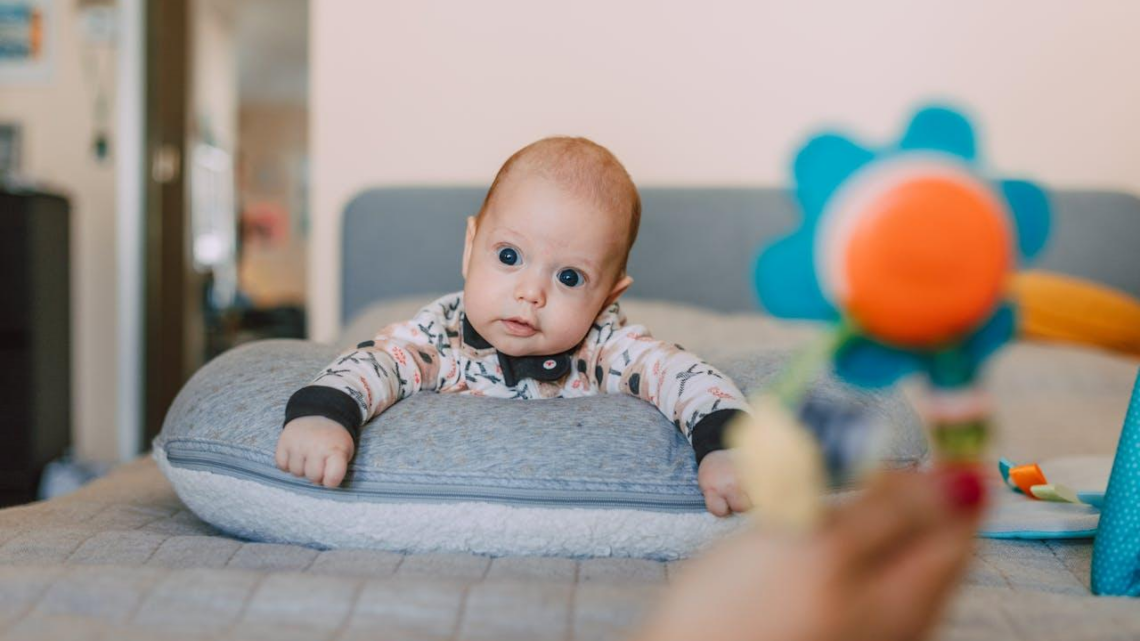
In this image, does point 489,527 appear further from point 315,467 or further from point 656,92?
point 656,92

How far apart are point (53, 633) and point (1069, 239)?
7.89 ft

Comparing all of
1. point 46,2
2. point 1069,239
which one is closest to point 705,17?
point 1069,239

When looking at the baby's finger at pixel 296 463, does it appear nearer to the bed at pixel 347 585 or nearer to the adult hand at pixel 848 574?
the bed at pixel 347 585

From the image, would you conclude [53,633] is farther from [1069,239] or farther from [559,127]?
[1069,239]

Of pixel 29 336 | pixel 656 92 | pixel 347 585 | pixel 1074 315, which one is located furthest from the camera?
pixel 29 336

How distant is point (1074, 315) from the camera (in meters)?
1.98

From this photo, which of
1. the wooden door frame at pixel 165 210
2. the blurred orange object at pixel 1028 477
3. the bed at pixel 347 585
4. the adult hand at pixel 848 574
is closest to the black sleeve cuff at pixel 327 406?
the bed at pixel 347 585

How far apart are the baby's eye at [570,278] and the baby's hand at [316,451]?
312 mm

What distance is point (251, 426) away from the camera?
87cm

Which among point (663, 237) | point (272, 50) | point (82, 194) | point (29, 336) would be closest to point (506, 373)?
point (663, 237)

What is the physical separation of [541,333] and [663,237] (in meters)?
1.25

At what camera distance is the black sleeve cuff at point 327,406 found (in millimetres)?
836

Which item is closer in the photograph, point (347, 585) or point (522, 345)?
point (347, 585)

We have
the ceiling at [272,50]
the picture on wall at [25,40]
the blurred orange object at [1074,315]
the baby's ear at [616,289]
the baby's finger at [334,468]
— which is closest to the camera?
the baby's finger at [334,468]
